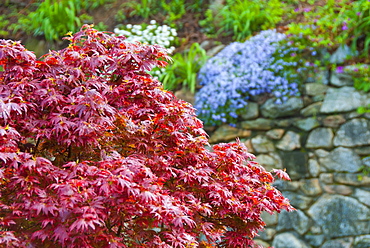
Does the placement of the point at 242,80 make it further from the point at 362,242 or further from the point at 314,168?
the point at 362,242

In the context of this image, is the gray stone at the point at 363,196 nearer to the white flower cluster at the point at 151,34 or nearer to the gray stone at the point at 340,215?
the gray stone at the point at 340,215

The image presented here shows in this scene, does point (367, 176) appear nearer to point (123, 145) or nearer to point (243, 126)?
point (243, 126)

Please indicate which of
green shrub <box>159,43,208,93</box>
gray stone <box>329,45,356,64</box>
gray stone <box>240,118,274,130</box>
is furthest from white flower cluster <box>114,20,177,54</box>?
gray stone <box>329,45,356,64</box>

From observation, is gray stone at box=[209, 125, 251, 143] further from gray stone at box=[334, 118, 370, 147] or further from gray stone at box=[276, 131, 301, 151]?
gray stone at box=[334, 118, 370, 147]

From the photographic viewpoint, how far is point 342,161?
4242 mm

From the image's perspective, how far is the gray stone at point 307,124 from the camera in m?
4.39

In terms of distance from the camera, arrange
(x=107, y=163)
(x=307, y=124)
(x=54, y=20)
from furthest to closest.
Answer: (x=54, y=20)
(x=307, y=124)
(x=107, y=163)

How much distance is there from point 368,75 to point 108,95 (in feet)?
10.5

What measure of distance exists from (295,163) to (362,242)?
1027mm

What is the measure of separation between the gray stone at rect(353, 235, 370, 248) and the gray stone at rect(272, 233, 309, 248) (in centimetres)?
49

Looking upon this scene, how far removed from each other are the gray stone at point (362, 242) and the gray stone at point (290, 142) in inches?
43.9

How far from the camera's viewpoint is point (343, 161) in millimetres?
4238

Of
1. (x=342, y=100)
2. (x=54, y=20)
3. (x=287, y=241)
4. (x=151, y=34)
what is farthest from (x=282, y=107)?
(x=54, y=20)

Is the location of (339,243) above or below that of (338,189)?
below
